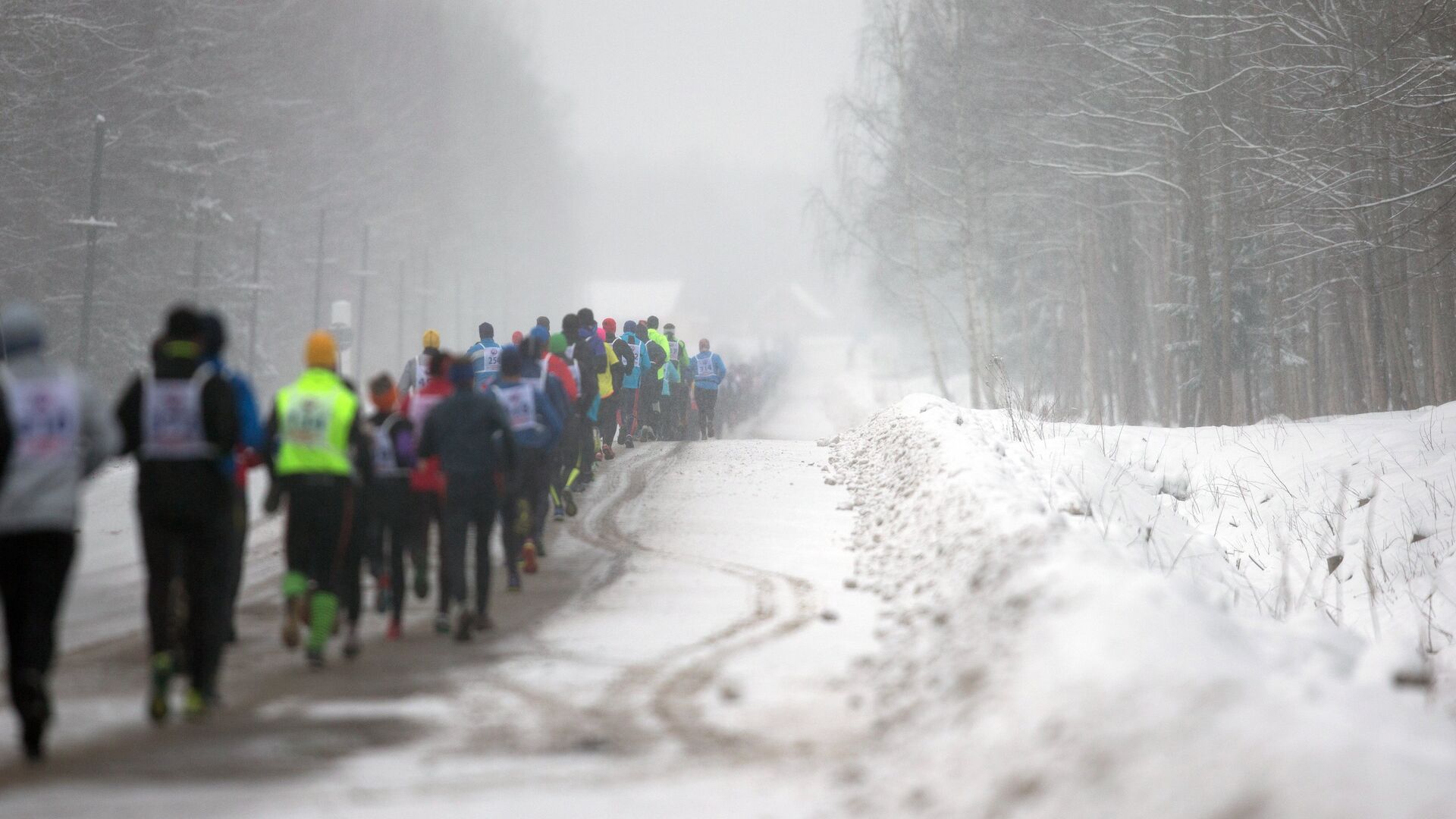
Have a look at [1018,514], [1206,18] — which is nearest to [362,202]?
[1206,18]

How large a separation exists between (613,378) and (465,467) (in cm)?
958

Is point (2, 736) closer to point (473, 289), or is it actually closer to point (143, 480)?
point (143, 480)

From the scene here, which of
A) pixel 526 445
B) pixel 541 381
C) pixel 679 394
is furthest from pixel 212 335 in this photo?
pixel 679 394

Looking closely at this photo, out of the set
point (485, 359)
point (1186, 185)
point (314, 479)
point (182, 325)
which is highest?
point (1186, 185)

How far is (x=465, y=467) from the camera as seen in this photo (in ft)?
27.9

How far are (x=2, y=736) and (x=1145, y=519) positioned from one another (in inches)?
442

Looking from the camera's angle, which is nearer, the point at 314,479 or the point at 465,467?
the point at 314,479

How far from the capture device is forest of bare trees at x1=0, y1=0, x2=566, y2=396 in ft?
89.6

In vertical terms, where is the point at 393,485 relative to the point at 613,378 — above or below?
below

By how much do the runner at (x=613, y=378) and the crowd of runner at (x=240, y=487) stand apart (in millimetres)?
5968

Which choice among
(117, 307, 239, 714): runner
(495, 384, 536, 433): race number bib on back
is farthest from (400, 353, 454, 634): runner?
(117, 307, 239, 714): runner

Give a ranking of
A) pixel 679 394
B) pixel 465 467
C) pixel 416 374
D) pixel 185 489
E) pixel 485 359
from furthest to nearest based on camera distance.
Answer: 1. pixel 679 394
2. pixel 485 359
3. pixel 416 374
4. pixel 465 467
5. pixel 185 489

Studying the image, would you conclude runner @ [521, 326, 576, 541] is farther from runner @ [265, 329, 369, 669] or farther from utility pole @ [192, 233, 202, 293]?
utility pole @ [192, 233, 202, 293]

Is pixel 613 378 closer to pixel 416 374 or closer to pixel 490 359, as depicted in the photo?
pixel 490 359
